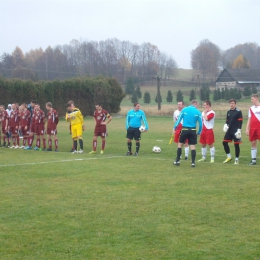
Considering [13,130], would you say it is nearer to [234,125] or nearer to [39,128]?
[39,128]

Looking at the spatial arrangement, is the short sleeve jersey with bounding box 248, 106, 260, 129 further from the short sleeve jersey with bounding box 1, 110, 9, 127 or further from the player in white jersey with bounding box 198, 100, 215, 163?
the short sleeve jersey with bounding box 1, 110, 9, 127

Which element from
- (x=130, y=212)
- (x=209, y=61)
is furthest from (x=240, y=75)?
(x=130, y=212)

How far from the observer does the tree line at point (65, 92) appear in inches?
1929

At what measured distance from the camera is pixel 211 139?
51.9 feet

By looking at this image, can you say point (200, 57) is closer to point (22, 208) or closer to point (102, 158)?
point (102, 158)

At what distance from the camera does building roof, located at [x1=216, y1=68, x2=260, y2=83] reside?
91.7m

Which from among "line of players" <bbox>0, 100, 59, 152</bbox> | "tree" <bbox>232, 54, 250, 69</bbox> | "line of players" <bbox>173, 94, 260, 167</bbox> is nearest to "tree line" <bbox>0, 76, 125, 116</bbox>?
"line of players" <bbox>0, 100, 59, 152</bbox>

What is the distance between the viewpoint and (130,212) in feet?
26.7

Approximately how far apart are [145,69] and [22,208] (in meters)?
90.4

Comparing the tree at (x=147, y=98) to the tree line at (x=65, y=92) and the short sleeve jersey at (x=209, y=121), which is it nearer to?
the tree line at (x=65, y=92)

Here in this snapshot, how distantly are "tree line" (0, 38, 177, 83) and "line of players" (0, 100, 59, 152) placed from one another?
65.3m

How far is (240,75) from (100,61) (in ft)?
94.6

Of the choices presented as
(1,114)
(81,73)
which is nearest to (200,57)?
(81,73)

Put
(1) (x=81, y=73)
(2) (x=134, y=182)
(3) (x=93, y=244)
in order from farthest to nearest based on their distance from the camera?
(1) (x=81, y=73), (2) (x=134, y=182), (3) (x=93, y=244)
